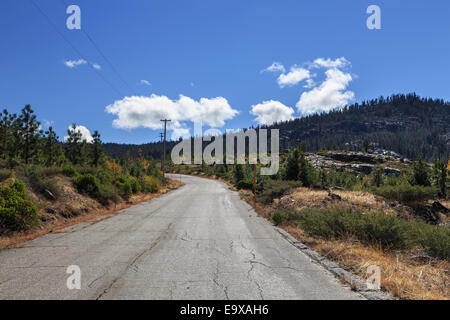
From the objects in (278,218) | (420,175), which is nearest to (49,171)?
(278,218)

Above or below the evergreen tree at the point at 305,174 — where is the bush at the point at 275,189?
below

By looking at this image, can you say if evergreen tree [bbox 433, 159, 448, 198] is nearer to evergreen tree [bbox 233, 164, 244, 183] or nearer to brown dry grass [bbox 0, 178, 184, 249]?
evergreen tree [bbox 233, 164, 244, 183]

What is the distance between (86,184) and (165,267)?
42.5 feet

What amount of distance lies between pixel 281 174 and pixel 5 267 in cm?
2011

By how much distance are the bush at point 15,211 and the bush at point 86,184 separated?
6711 millimetres

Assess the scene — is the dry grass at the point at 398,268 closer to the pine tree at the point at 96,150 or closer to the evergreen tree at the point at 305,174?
the evergreen tree at the point at 305,174

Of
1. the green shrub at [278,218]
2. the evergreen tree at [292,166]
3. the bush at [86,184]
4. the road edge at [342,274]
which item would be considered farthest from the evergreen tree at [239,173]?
the road edge at [342,274]

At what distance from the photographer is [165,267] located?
565 cm

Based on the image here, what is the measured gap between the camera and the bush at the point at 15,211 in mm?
8508

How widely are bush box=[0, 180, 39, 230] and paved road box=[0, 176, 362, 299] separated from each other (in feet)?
3.13

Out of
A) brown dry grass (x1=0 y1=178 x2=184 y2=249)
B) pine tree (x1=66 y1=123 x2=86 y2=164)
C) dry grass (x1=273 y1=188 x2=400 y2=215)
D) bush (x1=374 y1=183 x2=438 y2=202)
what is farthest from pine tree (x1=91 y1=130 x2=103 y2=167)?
bush (x1=374 y1=183 x2=438 y2=202)

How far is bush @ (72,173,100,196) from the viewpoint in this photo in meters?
16.2

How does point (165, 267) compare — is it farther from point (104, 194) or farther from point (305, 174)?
point (305, 174)
